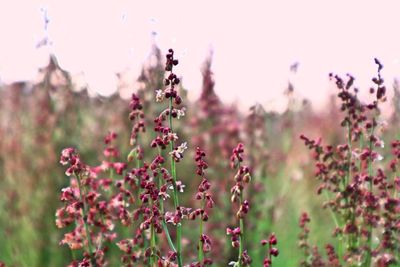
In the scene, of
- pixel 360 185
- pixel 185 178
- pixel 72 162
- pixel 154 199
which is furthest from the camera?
pixel 185 178

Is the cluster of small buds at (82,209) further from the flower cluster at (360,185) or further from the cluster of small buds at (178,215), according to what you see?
the flower cluster at (360,185)

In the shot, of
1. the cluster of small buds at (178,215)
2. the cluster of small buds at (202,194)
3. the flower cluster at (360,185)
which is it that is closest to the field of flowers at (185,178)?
the flower cluster at (360,185)

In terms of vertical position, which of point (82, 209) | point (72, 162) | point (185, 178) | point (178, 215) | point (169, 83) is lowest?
point (178, 215)

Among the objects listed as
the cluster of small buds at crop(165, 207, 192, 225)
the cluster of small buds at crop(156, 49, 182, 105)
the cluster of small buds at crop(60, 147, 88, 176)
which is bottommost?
the cluster of small buds at crop(165, 207, 192, 225)

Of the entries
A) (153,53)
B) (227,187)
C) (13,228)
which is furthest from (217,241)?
(13,228)

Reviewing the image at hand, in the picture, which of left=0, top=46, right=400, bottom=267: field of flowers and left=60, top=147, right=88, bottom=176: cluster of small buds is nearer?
left=60, top=147, right=88, bottom=176: cluster of small buds

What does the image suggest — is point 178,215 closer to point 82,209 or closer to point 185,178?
point 82,209

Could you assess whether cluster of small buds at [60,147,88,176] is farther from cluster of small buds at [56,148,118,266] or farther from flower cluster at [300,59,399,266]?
flower cluster at [300,59,399,266]

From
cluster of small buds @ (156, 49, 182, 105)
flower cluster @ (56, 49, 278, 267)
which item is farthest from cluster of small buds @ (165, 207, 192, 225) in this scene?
cluster of small buds @ (156, 49, 182, 105)

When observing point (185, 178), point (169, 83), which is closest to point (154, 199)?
point (169, 83)

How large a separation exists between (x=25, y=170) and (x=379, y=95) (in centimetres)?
378

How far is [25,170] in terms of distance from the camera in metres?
5.57

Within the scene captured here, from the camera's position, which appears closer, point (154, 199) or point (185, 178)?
point (154, 199)

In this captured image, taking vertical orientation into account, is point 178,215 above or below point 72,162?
below
